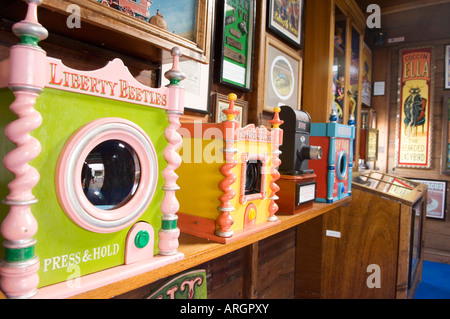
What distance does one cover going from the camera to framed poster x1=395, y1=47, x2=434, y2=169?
4121mm

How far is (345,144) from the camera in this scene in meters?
1.82

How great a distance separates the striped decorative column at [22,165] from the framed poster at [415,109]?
15.5ft

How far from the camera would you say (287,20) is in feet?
6.68

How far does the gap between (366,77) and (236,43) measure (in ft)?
10.4

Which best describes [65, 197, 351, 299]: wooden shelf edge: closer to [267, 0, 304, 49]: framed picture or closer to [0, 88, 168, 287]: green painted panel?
[0, 88, 168, 287]: green painted panel

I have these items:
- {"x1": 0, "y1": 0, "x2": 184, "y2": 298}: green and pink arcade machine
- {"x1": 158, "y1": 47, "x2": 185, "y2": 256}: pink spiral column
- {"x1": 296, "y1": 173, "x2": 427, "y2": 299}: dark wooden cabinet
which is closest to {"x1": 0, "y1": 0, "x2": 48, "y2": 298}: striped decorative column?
{"x1": 0, "y1": 0, "x2": 184, "y2": 298}: green and pink arcade machine

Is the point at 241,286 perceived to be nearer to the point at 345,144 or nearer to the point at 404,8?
the point at 345,144

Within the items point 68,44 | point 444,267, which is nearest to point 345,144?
point 68,44

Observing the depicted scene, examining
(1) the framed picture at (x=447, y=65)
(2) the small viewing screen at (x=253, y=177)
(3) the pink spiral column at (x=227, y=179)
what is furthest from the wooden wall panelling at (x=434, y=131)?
(3) the pink spiral column at (x=227, y=179)

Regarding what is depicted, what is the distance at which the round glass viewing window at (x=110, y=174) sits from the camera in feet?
2.10

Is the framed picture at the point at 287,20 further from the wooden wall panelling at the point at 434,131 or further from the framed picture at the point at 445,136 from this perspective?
the framed picture at the point at 445,136

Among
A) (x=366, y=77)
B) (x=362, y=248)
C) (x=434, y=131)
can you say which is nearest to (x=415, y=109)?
(x=434, y=131)

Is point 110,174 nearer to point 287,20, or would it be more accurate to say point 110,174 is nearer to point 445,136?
point 287,20

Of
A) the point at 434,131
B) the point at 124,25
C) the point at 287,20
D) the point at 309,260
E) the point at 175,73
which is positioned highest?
the point at 287,20
